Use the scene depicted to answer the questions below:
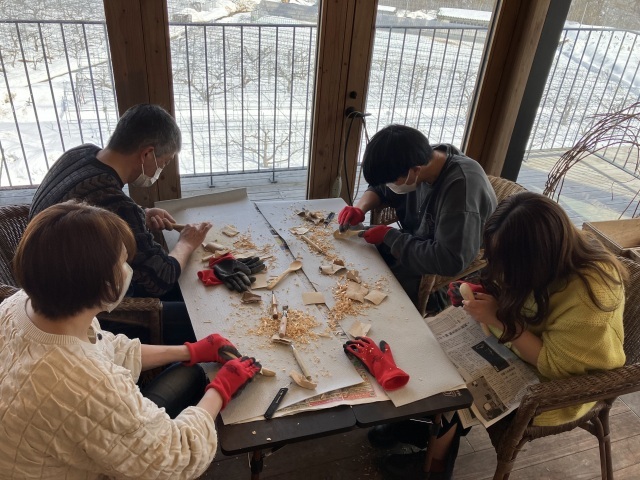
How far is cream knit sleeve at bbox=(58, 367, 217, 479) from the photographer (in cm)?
94

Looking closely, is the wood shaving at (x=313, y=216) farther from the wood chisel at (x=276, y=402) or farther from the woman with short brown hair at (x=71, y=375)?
the woman with short brown hair at (x=71, y=375)

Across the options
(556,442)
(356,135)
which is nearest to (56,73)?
(356,135)

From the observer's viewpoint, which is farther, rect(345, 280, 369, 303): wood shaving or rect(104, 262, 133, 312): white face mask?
rect(345, 280, 369, 303): wood shaving

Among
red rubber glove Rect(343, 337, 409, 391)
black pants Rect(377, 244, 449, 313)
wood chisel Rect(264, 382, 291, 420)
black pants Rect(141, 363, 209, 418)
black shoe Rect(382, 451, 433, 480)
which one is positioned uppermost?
red rubber glove Rect(343, 337, 409, 391)

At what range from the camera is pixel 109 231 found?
0.97 metres

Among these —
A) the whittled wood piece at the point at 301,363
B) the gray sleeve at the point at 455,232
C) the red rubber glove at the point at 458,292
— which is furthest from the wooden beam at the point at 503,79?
the whittled wood piece at the point at 301,363

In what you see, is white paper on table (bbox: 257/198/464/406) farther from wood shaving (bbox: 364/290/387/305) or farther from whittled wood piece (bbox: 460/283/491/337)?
whittled wood piece (bbox: 460/283/491/337)

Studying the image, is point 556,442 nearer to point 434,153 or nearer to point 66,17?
point 434,153

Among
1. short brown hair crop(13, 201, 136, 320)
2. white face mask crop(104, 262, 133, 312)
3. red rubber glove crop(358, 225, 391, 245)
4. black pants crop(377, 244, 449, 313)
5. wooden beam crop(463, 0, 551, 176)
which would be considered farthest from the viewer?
wooden beam crop(463, 0, 551, 176)

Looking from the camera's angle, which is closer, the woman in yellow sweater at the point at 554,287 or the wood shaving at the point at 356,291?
the woman in yellow sweater at the point at 554,287

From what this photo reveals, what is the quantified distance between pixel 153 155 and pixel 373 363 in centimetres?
102

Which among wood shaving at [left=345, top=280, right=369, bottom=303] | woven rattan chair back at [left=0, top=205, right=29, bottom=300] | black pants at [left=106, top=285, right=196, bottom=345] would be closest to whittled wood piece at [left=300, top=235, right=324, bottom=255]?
wood shaving at [left=345, top=280, right=369, bottom=303]

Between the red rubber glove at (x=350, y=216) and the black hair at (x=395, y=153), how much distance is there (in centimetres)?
29

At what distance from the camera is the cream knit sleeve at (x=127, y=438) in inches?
37.0
